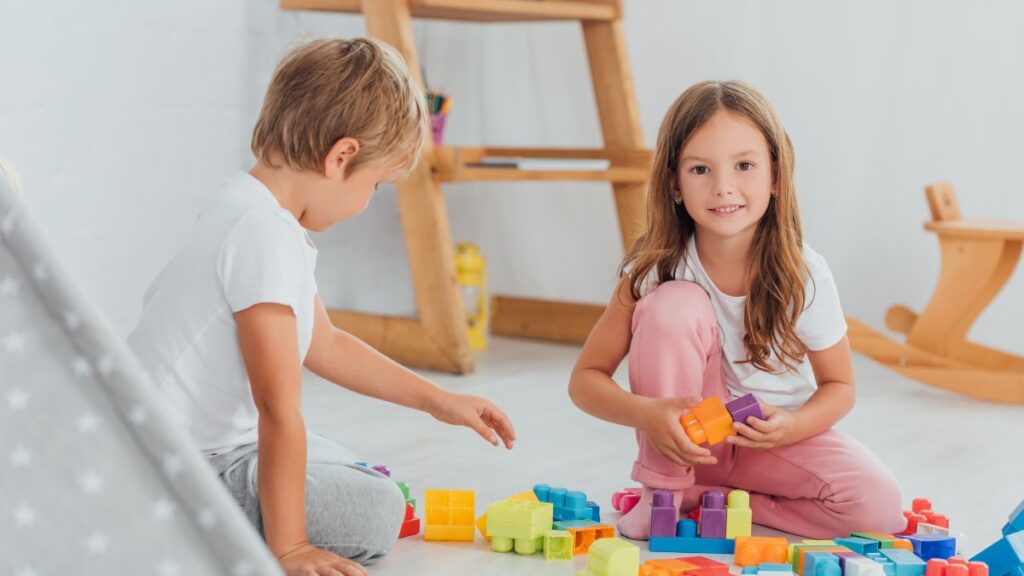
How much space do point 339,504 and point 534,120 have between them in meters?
1.92

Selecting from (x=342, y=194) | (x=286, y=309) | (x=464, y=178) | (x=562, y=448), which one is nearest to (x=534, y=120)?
(x=464, y=178)

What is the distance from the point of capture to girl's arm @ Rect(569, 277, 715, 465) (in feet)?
3.60

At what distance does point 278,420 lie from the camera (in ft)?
3.02

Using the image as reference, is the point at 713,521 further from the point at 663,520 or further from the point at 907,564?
the point at 907,564

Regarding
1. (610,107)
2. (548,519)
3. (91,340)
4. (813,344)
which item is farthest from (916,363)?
(91,340)

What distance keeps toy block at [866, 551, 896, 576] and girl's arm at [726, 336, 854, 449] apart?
142 mm

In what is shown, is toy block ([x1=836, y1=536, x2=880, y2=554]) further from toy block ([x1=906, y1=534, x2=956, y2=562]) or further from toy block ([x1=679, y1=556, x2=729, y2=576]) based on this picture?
toy block ([x1=679, y1=556, x2=729, y2=576])

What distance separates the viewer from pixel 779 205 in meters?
1.23

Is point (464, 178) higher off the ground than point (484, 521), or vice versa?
point (464, 178)

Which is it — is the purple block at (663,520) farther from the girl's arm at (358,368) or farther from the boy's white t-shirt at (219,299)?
the boy's white t-shirt at (219,299)

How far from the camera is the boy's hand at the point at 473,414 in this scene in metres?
1.05

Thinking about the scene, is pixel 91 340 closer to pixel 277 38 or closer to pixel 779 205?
pixel 779 205

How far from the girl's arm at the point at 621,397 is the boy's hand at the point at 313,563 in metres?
0.32

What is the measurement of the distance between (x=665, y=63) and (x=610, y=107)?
0.29 metres
